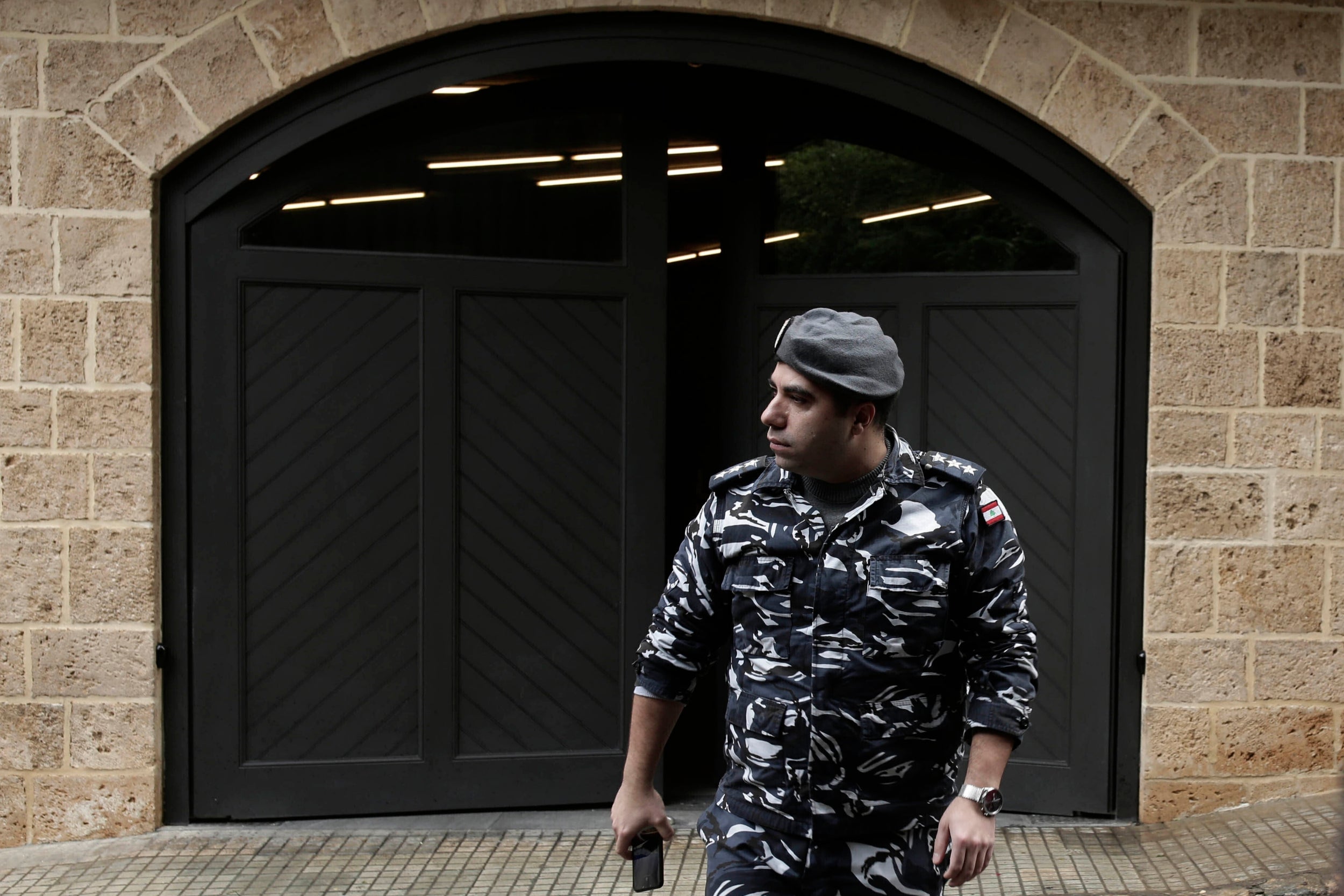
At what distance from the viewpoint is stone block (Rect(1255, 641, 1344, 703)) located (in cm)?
561

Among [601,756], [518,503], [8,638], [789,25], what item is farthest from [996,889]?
[8,638]

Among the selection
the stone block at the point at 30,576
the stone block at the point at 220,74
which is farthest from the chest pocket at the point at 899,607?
the stone block at the point at 30,576

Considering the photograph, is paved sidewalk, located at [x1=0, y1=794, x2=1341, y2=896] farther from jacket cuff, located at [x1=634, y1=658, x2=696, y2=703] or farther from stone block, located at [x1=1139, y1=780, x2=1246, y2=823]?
jacket cuff, located at [x1=634, y1=658, x2=696, y2=703]

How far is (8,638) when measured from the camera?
5418 millimetres

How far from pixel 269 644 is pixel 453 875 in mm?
1298

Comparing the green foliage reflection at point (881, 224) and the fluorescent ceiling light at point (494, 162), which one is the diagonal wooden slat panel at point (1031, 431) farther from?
the fluorescent ceiling light at point (494, 162)

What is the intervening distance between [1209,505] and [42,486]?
467cm

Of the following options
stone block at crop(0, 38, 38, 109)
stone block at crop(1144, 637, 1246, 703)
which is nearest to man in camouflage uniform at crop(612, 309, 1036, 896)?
stone block at crop(1144, 637, 1246, 703)

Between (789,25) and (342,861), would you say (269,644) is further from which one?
(789,25)

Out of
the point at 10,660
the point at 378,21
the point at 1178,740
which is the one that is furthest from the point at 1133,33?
the point at 10,660

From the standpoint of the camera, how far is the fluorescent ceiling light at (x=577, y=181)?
19.0 ft

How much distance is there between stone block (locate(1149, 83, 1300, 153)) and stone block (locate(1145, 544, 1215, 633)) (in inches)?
64.8

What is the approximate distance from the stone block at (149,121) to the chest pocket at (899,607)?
12.8 feet

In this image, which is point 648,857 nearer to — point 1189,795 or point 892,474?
point 892,474
